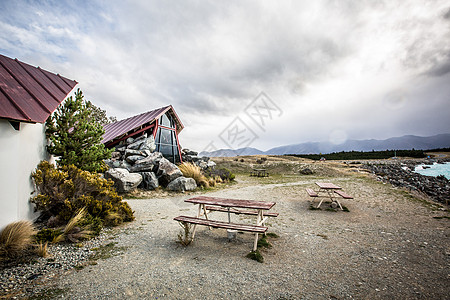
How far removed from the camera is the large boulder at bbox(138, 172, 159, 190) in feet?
36.3

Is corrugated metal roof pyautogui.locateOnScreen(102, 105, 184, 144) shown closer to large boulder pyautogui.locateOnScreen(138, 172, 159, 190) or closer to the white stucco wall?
large boulder pyautogui.locateOnScreen(138, 172, 159, 190)

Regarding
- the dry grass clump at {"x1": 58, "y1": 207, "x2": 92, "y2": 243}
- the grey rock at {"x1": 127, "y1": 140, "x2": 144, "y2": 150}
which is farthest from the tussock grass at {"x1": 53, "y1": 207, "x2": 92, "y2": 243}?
the grey rock at {"x1": 127, "y1": 140, "x2": 144, "y2": 150}

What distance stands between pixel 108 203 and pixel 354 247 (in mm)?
6401

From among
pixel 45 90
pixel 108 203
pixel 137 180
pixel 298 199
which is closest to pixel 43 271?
pixel 108 203

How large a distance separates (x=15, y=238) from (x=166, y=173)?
26.6 feet

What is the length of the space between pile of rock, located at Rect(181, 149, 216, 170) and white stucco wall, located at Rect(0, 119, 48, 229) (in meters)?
13.3

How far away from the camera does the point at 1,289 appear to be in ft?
8.99

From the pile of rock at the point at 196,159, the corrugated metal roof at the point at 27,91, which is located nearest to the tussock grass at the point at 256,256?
the corrugated metal roof at the point at 27,91

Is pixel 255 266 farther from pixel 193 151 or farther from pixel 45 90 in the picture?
pixel 193 151

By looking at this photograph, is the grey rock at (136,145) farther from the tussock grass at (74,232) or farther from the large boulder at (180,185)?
the tussock grass at (74,232)

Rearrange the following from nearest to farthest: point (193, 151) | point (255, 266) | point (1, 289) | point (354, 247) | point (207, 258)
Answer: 1. point (1, 289)
2. point (255, 266)
3. point (207, 258)
4. point (354, 247)
5. point (193, 151)

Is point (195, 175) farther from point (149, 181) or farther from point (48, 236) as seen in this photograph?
point (48, 236)

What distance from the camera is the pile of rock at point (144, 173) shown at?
32.0 feet

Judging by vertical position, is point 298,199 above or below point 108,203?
below
